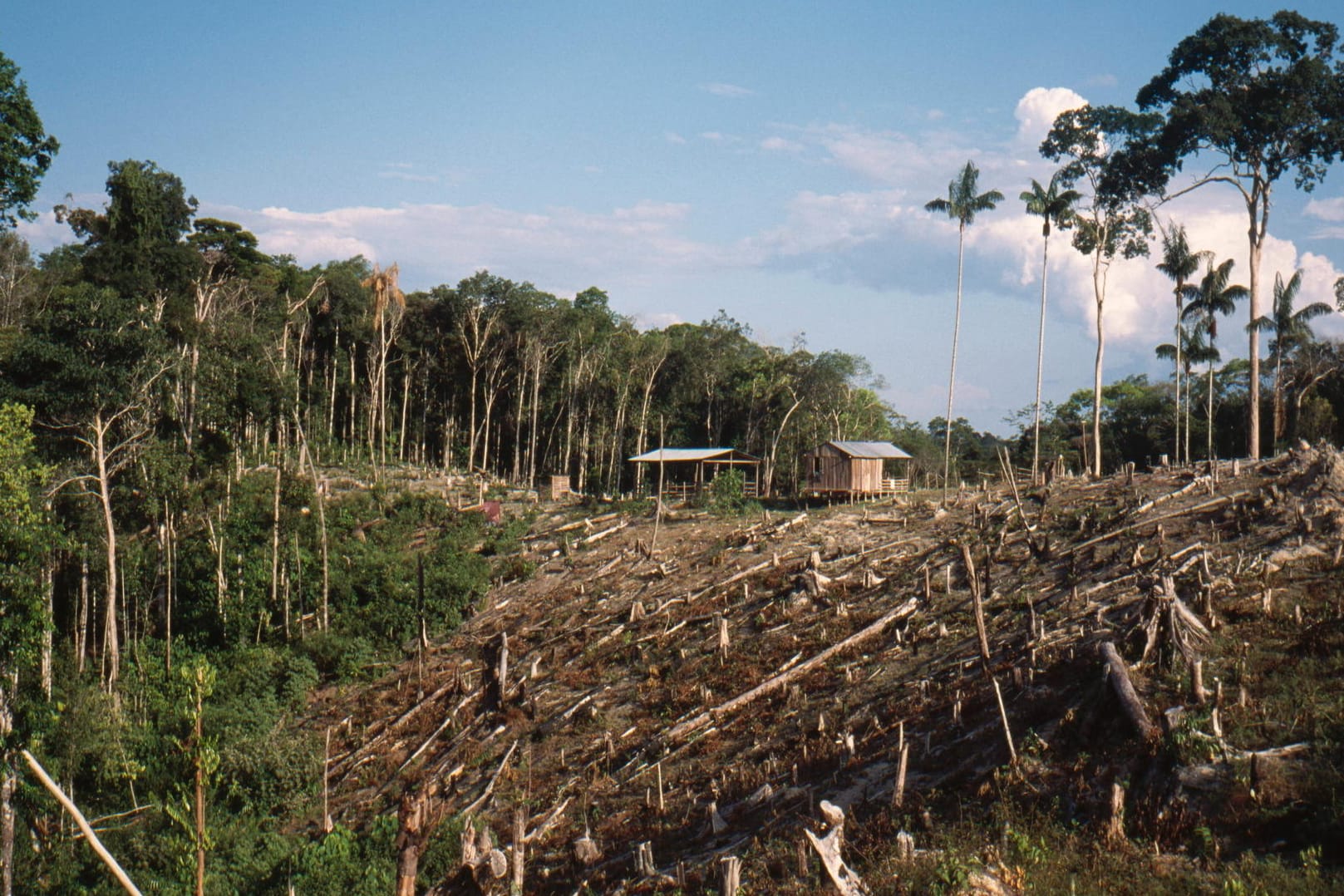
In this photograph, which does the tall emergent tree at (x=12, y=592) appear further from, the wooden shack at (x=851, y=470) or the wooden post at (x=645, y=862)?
the wooden shack at (x=851, y=470)

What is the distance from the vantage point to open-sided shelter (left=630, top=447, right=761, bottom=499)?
51594 mm

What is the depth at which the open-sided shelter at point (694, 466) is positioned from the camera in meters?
51.6

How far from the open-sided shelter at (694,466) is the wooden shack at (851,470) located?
16.4 feet

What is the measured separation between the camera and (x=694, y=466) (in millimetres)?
60031

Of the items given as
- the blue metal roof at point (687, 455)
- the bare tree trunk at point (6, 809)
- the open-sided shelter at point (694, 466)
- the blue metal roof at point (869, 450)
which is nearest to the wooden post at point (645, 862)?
the bare tree trunk at point (6, 809)

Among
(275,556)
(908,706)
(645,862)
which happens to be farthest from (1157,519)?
(275,556)

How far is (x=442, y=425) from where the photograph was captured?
6375cm

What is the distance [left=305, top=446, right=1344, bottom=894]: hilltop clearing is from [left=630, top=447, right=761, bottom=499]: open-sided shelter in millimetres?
15994

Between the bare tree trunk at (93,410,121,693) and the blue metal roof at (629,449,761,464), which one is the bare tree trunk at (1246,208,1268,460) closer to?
the blue metal roof at (629,449,761,464)

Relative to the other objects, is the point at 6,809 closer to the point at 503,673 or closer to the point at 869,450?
the point at 503,673

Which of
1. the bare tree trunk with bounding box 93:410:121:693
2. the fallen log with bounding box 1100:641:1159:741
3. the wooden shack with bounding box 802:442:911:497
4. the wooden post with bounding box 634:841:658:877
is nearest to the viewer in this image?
the fallen log with bounding box 1100:641:1159:741

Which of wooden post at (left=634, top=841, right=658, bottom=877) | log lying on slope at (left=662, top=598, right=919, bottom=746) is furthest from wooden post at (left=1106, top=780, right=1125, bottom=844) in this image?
log lying on slope at (left=662, top=598, right=919, bottom=746)

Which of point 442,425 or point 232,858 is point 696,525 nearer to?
point 232,858

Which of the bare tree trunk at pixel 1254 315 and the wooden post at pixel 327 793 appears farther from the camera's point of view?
the bare tree trunk at pixel 1254 315
